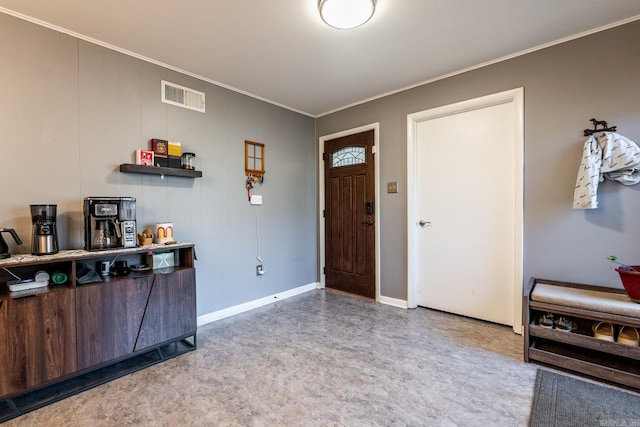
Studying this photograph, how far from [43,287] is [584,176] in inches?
153

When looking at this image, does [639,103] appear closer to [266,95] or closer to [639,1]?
[639,1]

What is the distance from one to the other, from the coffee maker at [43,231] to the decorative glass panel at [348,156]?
9.99 ft

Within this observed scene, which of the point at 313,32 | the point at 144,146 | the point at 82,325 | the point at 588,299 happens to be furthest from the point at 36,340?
the point at 588,299

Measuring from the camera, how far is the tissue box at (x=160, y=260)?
2439 millimetres

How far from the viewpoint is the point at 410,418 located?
5.46ft

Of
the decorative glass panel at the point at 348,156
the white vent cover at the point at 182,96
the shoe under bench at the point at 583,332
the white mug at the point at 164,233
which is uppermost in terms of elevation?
the white vent cover at the point at 182,96

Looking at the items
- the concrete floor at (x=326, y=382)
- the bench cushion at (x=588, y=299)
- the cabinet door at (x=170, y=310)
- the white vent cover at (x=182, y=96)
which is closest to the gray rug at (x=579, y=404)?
the concrete floor at (x=326, y=382)

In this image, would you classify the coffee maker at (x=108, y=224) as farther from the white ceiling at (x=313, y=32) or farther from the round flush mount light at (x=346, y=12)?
the round flush mount light at (x=346, y=12)

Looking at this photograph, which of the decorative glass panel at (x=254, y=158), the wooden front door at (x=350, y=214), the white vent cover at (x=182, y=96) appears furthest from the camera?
the wooden front door at (x=350, y=214)

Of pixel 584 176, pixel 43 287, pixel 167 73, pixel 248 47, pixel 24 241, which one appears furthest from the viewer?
pixel 167 73

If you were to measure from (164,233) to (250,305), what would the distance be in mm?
1372

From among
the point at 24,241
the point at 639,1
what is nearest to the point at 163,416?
the point at 24,241

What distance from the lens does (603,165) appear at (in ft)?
7.22

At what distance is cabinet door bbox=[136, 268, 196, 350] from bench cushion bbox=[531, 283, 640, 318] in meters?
2.67
